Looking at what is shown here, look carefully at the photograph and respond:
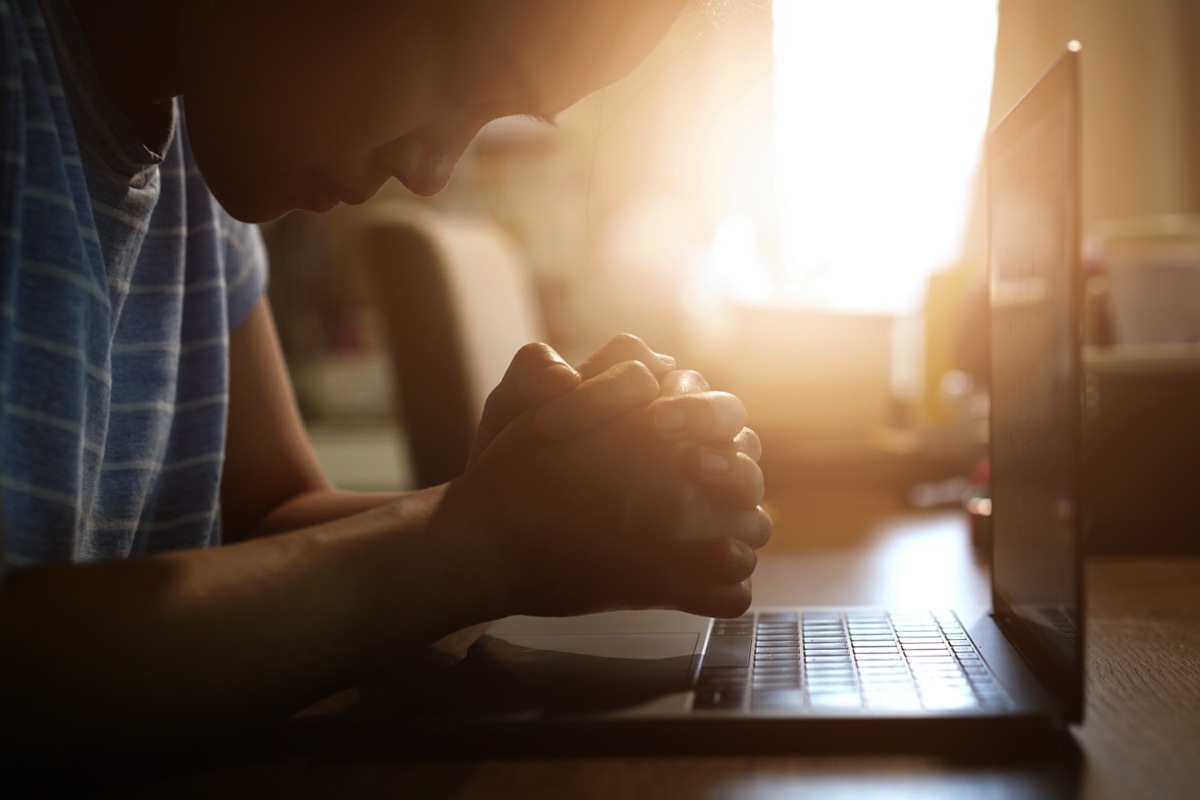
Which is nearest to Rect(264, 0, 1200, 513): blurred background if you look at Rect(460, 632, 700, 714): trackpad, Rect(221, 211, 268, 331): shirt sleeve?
Rect(221, 211, 268, 331): shirt sleeve

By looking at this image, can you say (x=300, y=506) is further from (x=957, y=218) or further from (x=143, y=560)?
(x=957, y=218)

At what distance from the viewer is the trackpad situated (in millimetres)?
421

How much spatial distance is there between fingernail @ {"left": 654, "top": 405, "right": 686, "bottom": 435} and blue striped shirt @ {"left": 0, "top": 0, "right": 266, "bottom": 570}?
0.31 meters

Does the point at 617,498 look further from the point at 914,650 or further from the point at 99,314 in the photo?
the point at 99,314

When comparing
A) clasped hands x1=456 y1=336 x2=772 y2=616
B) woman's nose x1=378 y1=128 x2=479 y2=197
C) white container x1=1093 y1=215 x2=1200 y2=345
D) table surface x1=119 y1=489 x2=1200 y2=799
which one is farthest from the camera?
white container x1=1093 y1=215 x2=1200 y2=345

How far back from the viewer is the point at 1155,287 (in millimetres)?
1197

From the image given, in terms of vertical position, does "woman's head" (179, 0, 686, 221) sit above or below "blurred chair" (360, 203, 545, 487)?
above

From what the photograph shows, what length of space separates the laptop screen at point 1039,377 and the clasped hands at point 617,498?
0.15 metres

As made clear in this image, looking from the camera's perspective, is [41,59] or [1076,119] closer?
[1076,119]

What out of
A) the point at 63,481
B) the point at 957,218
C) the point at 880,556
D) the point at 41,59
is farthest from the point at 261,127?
the point at 957,218

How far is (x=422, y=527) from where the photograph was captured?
46cm

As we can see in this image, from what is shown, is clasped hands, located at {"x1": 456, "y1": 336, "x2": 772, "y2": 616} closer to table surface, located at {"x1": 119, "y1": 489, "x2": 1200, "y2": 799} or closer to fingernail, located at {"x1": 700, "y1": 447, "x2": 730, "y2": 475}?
fingernail, located at {"x1": 700, "y1": 447, "x2": 730, "y2": 475}

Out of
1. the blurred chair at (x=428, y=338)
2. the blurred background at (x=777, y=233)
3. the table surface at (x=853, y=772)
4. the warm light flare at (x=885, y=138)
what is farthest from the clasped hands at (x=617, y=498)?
the warm light flare at (x=885, y=138)

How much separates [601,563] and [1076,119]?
29cm
